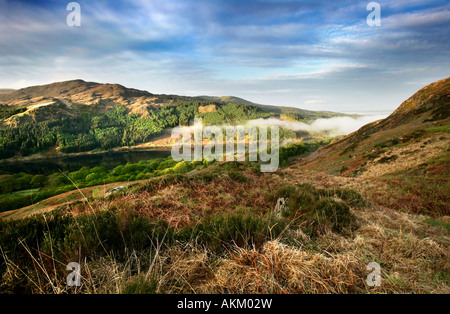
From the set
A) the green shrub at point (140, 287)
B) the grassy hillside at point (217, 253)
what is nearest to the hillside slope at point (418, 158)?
the grassy hillside at point (217, 253)

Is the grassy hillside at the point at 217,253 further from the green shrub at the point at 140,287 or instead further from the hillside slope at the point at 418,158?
the hillside slope at the point at 418,158

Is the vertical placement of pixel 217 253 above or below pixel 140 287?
below

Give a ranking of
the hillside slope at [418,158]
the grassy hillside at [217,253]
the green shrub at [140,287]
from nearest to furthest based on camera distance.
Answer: the green shrub at [140,287]
the grassy hillside at [217,253]
the hillside slope at [418,158]

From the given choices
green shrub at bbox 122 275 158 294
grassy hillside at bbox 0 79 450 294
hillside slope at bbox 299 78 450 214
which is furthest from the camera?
hillside slope at bbox 299 78 450 214

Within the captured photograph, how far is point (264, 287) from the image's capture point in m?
2.24

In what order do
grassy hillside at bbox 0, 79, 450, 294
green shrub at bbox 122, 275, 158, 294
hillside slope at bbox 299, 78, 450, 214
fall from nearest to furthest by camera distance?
green shrub at bbox 122, 275, 158, 294 → grassy hillside at bbox 0, 79, 450, 294 → hillside slope at bbox 299, 78, 450, 214

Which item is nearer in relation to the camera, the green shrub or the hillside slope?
the green shrub

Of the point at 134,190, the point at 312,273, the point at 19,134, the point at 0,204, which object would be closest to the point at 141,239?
the point at 312,273

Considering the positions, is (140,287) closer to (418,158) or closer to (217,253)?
(217,253)

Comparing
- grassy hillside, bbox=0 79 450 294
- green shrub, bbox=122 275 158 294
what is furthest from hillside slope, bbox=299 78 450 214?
green shrub, bbox=122 275 158 294

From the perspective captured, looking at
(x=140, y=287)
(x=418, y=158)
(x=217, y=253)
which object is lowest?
(x=217, y=253)

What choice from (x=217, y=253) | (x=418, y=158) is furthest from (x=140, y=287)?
(x=418, y=158)

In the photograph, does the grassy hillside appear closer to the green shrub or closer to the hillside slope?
the green shrub
